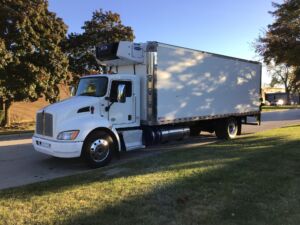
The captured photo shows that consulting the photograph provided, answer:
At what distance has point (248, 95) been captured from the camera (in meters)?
16.8

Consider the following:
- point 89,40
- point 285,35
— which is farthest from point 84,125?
point 89,40

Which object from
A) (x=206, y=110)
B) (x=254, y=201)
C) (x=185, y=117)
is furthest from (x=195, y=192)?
(x=206, y=110)

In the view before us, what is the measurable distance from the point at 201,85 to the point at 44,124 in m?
6.26

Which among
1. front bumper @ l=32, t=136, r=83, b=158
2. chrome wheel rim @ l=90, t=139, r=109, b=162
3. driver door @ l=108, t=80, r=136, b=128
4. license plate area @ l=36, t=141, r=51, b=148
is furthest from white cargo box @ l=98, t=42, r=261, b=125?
license plate area @ l=36, t=141, r=51, b=148

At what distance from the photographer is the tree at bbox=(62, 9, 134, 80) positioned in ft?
93.4

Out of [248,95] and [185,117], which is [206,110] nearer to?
[185,117]

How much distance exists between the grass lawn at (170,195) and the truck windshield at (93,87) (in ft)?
7.46

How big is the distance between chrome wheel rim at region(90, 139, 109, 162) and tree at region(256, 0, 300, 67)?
12389 millimetres

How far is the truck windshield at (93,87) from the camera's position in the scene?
10555 millimetres

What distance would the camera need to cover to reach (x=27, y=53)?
2262 centimetres

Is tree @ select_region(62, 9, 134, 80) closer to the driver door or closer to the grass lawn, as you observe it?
the driver door

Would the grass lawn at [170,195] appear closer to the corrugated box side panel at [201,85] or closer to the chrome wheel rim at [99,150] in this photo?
the chrome wheel rim at [99,150]

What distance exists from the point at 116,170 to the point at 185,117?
463 centimetres

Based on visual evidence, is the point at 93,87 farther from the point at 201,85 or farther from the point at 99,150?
the point at 201,85
